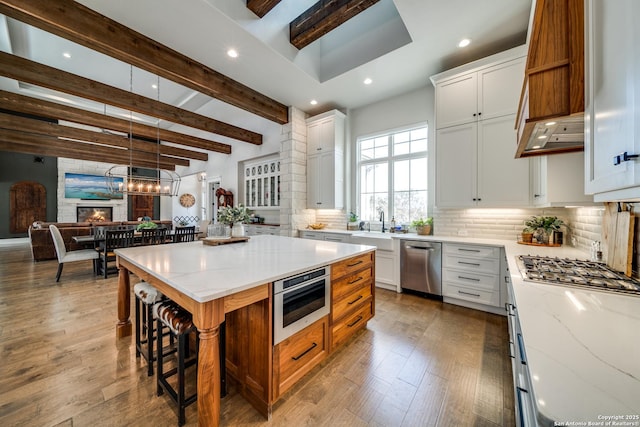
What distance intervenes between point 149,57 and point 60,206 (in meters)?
9.60

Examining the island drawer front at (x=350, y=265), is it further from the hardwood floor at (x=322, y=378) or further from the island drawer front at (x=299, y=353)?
the hardwood floor at (x=322, y=378)

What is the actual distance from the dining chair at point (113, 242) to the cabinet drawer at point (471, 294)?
5.39 metres

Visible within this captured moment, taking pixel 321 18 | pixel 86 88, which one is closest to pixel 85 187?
pixel 86 88

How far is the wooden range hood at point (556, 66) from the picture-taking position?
3.55 feet

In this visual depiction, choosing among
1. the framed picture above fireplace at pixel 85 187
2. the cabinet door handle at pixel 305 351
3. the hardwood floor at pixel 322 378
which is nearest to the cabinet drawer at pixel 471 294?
the hardwood floor at pixel 322 378

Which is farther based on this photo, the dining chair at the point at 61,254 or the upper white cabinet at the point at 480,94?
the dining chair at the point at 61,254

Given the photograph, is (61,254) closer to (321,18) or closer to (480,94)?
(321,18)

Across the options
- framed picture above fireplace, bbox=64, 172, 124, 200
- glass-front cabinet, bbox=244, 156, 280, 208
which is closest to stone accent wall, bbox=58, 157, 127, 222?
framed picture above fireplace, bbox=64, 172, 124, 200

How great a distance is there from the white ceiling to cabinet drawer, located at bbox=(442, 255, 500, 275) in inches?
104

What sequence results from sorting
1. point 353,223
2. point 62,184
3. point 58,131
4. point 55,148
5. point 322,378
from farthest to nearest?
point 62,184 → point 55,148 → point 58,131 → point 353,223 → point 322,378

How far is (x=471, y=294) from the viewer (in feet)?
9.39

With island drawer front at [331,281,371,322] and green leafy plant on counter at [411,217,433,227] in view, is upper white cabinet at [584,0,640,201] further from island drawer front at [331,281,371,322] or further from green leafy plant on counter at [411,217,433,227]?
green leafy plant on counter at [411,217,433,227]

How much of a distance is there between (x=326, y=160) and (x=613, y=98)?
3.90 m

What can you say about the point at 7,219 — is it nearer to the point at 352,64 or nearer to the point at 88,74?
the point at 88,74
